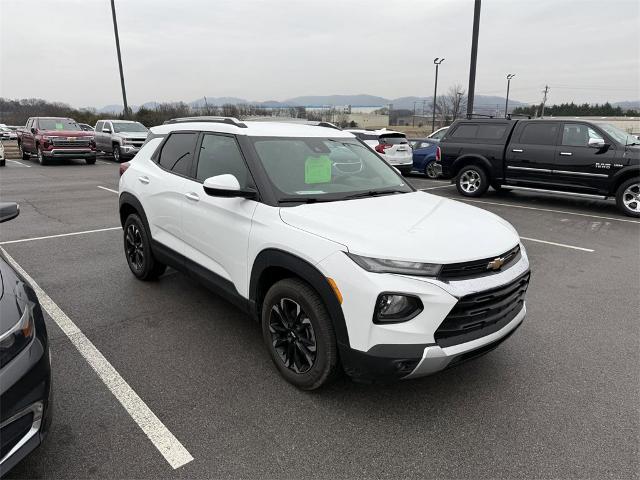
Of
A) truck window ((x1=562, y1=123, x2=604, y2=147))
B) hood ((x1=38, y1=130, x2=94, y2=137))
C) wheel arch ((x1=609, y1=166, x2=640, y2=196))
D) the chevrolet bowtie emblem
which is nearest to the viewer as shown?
the chevrolet bowtie emblem

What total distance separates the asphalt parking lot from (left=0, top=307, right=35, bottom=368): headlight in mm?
757

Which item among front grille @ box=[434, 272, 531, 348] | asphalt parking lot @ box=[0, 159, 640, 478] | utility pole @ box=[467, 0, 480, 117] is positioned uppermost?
utility pole @ box=[467, 0, 480, 117]

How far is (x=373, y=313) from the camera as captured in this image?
7.95ft

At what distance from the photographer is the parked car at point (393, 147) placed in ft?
46.4

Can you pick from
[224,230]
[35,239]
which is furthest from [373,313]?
[35,239]

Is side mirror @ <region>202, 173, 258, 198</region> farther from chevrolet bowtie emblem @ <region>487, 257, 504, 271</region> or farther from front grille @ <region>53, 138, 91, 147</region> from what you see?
front grille @ <region>53, 138, 91, 147</region>

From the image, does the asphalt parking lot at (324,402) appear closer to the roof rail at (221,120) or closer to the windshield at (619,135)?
the roof rail at (221,120)

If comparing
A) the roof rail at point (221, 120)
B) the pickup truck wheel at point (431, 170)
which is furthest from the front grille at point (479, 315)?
the pickup truck wheel at point (431, 170)

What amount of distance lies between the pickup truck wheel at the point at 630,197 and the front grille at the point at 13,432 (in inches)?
403

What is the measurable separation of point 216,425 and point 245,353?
87 cm

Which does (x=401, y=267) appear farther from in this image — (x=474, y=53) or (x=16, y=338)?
(x=474, y=53)

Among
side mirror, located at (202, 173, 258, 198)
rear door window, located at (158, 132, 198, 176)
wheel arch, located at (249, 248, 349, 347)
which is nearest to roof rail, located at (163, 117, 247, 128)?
rear door window, located at (158, 132, 198, 176)

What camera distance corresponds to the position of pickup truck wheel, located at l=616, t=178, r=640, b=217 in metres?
8.84

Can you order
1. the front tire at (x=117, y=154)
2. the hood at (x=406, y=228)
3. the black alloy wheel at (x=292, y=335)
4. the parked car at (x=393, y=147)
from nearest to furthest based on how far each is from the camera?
the hood at (x=406, y=228), the black alloy wheel at (x=292, y=335), the parked car at (x=393, y=147), the front tire at (x=117, y=154)
